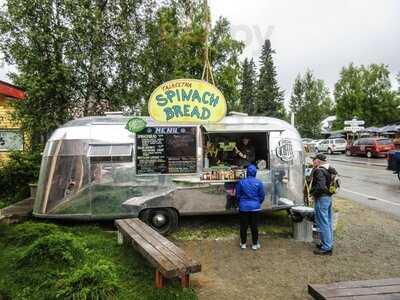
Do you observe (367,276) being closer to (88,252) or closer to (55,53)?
(88,252)

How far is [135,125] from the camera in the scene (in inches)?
322

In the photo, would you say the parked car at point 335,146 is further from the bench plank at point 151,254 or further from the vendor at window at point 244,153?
the bench plank at point 151,254

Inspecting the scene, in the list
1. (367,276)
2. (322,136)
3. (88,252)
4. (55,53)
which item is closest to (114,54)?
(55,53)

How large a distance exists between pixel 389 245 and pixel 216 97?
4.62 metres

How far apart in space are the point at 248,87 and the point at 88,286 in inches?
2184

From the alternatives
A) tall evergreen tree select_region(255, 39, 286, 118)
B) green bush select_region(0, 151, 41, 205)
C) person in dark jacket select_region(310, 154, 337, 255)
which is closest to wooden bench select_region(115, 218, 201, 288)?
person in dark jacket select_region(310, 154, 337, 255)

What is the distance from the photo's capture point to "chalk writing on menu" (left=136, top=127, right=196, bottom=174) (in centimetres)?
821

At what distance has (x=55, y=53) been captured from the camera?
446 inches

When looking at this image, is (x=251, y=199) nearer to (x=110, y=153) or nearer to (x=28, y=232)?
(x=110, y=153)

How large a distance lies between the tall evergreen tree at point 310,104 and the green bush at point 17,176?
58120 millimetres

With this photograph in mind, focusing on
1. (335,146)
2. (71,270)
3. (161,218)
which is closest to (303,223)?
(161,218)

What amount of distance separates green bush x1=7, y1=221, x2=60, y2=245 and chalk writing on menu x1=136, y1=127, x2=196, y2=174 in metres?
Answer: 2.11

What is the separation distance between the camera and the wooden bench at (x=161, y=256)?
460cm

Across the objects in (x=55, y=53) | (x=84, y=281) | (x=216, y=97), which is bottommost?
(x=84, y=281)
